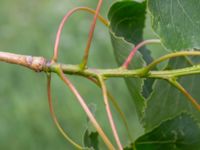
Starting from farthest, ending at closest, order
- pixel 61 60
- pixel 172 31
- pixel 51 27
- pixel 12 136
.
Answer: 1. pixel 51 27
2. pixel 61 60
3. pixel 12 136
4. pixel 172 31

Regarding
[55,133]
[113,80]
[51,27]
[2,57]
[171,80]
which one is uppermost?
[51,27]

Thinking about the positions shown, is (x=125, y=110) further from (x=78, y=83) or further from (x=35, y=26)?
(x=35, y=26)

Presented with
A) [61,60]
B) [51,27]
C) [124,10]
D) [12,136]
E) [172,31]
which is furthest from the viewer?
[51,27]

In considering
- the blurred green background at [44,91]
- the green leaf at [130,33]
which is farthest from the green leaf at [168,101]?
the blurred green background at [44,91]

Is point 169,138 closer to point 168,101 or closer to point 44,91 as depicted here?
point 168,101

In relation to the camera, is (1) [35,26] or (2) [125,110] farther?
(1) [35,26]

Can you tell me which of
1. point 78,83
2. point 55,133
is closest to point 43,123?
point 55,133
